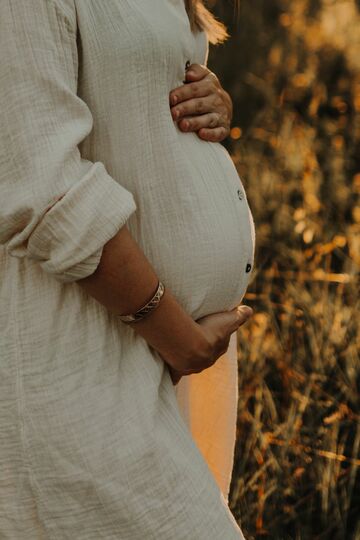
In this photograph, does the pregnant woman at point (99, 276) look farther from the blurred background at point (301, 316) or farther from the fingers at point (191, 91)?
the blurred background at point (301, 316)

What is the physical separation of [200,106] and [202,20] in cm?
33

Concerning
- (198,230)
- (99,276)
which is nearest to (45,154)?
(99,276)

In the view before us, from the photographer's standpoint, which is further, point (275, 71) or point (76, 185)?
point (275, 71)

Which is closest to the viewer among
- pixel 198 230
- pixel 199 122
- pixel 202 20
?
pixel 198 230

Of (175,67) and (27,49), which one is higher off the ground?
(27,49)

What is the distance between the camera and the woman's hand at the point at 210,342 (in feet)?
5.25

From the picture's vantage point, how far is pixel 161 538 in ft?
4.82

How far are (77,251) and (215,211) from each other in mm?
364

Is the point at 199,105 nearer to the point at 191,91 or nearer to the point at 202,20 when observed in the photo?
the point at 191,91

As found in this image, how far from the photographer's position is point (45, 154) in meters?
1.36

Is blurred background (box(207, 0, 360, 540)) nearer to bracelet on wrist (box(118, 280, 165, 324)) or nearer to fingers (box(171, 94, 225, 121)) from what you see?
fingers (box(171, 94, 225, 121))

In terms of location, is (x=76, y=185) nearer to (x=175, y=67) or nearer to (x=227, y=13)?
(x=175, y=67)

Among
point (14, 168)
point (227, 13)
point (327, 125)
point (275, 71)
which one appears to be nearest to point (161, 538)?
point (14, 168)

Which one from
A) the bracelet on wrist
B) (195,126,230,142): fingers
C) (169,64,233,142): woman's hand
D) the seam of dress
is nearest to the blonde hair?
(169,64,233,142): woman's hand
